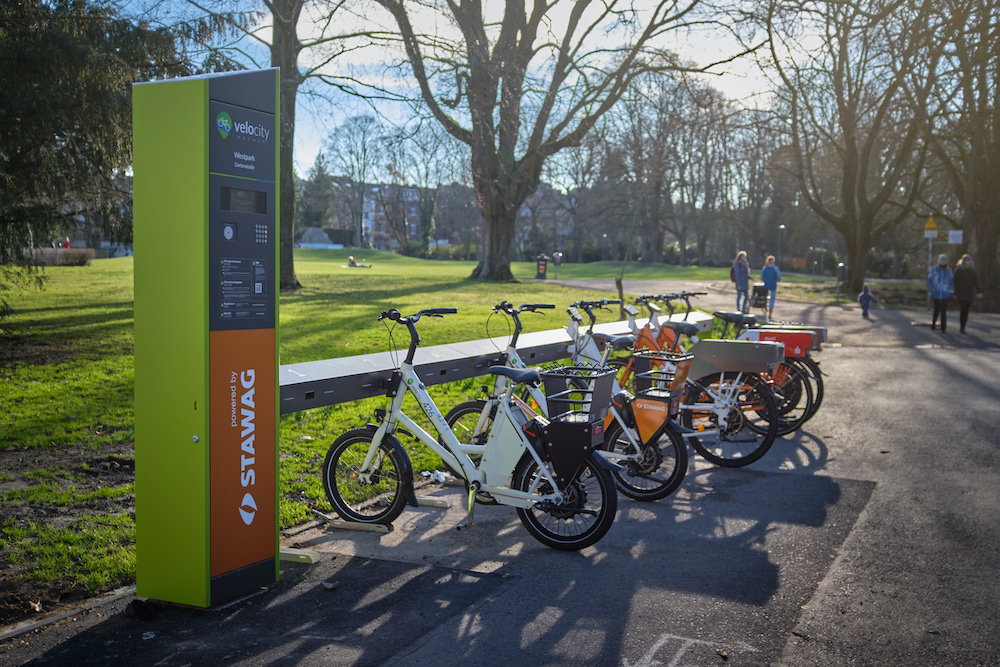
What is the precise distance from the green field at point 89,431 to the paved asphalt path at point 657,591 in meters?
0.57

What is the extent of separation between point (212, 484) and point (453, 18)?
15370 millimetres

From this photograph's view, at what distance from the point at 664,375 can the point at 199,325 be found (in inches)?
149

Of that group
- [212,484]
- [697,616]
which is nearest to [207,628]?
[212,484]

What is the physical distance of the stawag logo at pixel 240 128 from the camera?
12.9ft

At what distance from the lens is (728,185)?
66438 millimetres

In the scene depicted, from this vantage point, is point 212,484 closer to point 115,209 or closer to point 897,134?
point 115,209

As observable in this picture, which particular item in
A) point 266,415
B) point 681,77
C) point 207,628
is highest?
→ point 681,77

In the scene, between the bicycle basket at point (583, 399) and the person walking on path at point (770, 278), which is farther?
the person walking on path at point (770, 278)

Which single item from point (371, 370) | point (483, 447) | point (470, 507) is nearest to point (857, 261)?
point (371, 370)

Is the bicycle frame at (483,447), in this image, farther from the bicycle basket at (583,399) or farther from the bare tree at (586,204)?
the bare tree at (586,204)

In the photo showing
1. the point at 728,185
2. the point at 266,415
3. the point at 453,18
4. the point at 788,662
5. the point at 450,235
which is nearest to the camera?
the point at 788,662

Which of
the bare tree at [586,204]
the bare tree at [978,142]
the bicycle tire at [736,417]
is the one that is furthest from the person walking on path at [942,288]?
the bare tree at [586,204]

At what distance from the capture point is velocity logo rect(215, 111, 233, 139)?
3924mm

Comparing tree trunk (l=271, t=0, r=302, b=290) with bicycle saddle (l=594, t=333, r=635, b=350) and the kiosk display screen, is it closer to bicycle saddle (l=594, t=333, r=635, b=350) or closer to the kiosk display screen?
bicycle saddle (l=594, t=333, r=635, b=350)
